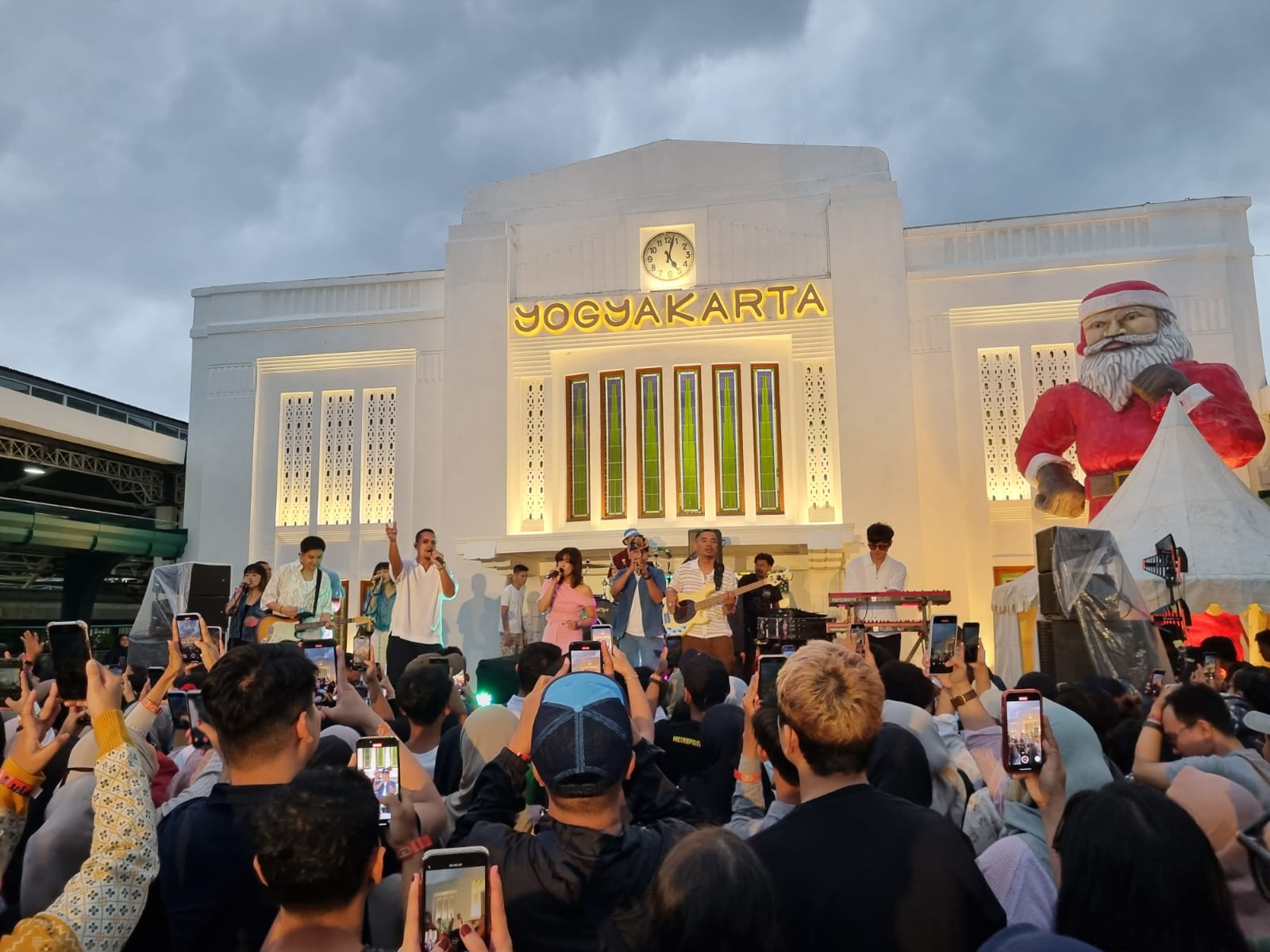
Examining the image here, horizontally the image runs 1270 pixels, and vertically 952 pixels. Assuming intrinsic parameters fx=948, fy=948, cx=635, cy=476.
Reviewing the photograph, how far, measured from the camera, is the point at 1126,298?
12.4 metres

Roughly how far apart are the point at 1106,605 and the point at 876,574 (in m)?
1.94

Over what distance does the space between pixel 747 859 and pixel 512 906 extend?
0.67 metres

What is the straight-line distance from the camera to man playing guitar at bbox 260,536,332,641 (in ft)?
24.0

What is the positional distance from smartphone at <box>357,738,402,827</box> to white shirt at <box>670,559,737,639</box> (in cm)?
562

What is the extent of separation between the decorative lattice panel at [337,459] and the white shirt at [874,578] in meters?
9.84

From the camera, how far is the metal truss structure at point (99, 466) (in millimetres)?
15266

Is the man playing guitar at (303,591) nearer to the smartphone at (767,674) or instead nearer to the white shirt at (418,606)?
the white shirt at (418,606)

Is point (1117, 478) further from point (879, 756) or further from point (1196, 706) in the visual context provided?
point (879, 756)

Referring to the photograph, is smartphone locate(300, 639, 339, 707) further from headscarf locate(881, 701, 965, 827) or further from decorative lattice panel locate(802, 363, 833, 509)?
decorative lattice panel locate(802, 363, 833, 509)

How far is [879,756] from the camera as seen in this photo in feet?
9.89

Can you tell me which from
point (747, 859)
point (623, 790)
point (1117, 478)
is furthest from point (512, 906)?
point (1117, 478)

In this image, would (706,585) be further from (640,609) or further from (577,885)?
(577,885)

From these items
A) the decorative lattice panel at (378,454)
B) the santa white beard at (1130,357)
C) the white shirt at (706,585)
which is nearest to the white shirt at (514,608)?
the decorative lattice panel at (378,454)

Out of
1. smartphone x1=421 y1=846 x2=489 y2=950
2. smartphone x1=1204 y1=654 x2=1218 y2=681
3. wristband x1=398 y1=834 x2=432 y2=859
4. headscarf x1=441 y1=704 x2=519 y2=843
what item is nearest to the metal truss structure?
headscarf x1=441 y1=704 x2=519 y2=843
